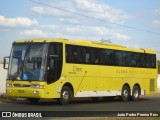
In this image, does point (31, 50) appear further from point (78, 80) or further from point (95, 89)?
point (95, 89)

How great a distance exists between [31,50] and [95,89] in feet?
17.6

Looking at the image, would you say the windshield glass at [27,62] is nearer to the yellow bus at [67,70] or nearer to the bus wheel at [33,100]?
the yellow bus at [67,70]

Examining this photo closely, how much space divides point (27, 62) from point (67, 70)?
2193 millimetres

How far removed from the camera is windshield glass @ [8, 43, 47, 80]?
2264cm

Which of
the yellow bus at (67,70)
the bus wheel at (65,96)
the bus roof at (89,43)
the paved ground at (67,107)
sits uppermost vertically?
the bus roof at (89,43)

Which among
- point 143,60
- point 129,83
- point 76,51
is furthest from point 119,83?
point 76,51

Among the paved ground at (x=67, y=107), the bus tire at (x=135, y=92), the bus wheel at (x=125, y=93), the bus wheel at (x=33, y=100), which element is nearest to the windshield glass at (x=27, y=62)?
the paved ground at (x=67, y=107)

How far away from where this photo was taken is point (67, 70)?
2388cm

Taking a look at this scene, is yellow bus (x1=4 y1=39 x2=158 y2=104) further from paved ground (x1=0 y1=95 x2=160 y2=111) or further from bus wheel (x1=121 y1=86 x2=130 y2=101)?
paved ground (x1=0 y1=95 x2=160 y2=111)

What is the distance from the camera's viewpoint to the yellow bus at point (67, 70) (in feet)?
74.5

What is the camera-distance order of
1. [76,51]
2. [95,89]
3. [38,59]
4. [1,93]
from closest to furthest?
[38,59] → [76,51] → [95,89] → [1,93]

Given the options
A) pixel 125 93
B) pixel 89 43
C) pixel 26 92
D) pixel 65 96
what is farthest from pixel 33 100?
pixel 125 93

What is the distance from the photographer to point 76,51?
24766mm

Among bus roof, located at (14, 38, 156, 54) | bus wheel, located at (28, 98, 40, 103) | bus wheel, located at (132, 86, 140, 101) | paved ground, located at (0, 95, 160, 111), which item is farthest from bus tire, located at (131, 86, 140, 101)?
bus wheel, located at (28, 98, 40, 103)
